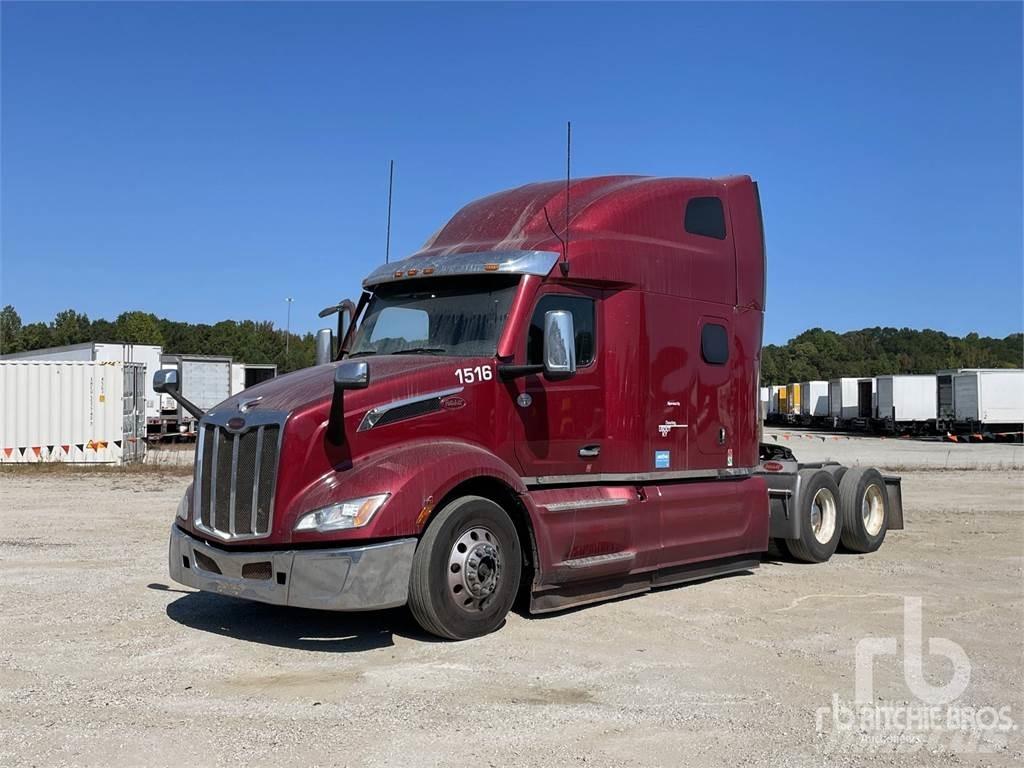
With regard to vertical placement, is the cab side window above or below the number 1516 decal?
above

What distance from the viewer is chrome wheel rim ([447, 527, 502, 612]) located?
671 centimetres

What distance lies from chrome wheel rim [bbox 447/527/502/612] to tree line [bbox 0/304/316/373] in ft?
313

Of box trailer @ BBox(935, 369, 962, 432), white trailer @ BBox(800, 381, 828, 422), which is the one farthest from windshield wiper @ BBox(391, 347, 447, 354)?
white trailer @ BBox(800, 381, 828, 422)

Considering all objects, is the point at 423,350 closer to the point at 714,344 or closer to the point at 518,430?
the point at 518,430

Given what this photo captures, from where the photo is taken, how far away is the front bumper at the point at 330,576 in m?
6.16

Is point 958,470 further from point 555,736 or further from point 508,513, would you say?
point 555,736

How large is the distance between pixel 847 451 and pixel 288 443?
31.6 metres

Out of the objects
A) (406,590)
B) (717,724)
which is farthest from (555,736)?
(406,590)

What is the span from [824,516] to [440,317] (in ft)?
19.1

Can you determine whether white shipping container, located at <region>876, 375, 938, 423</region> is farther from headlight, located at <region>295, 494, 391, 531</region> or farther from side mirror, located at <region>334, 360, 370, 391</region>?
side mirror, located at <region>334, 360, 370, 391</region>

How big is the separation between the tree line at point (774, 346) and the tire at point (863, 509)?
3185 inches

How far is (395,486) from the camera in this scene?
6.32m

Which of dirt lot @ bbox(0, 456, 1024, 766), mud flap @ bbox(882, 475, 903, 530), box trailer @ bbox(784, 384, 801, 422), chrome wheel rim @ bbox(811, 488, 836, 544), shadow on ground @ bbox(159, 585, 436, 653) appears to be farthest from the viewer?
box trailer @ bbox(784, 384, 801, 422)

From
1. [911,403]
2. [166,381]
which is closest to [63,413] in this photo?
[166,381]
